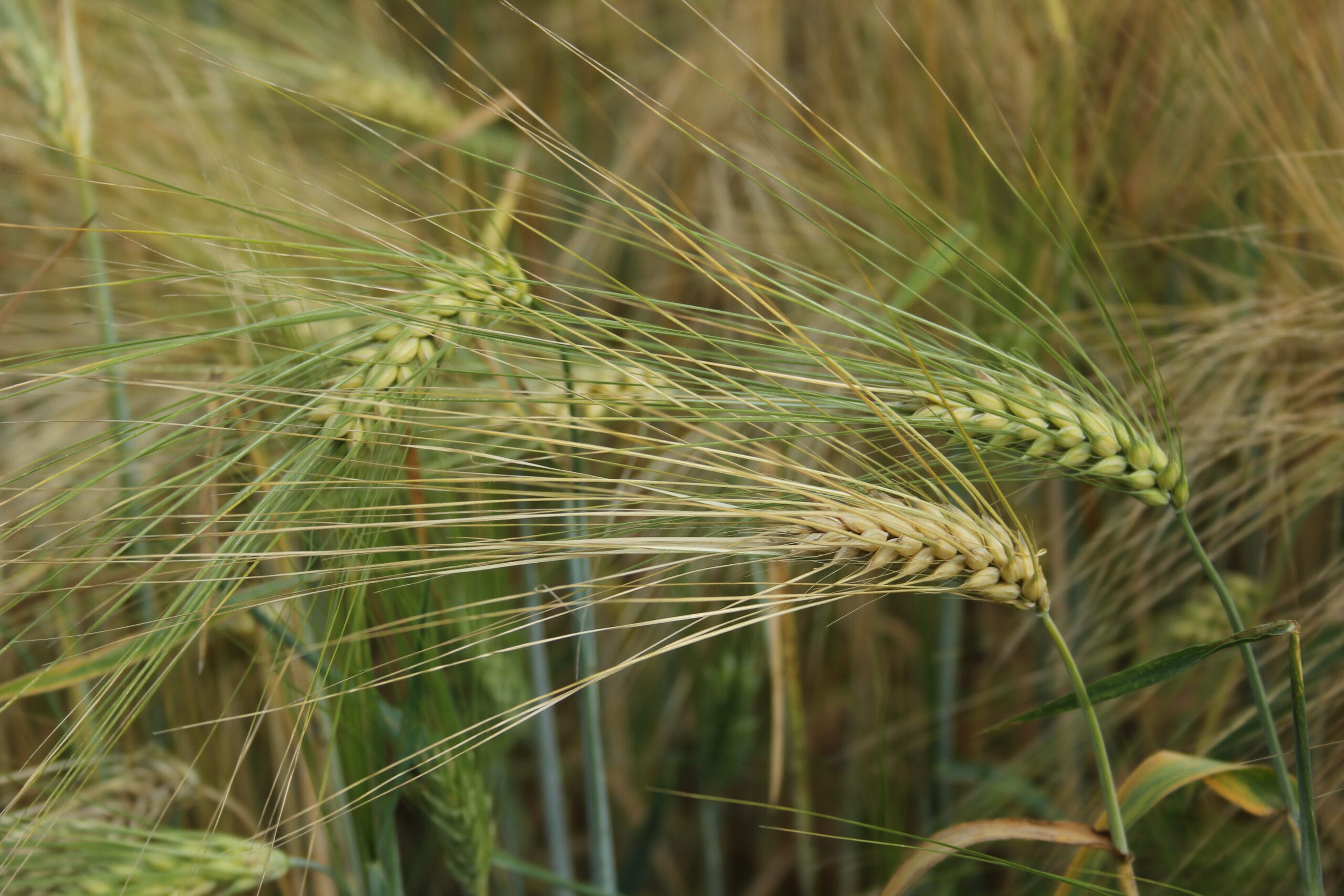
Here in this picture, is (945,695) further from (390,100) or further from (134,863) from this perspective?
(390,100)

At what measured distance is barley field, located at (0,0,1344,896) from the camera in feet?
1.26

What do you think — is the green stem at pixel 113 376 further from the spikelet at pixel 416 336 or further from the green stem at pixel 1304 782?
the green stem at pixel 1304 782

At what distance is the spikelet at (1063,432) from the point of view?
1.33 ft

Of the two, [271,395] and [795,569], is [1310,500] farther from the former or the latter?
[271,395]

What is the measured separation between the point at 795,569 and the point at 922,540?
0.41 m

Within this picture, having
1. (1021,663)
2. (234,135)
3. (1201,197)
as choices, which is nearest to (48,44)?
(234,135)

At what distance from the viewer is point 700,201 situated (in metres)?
1.14

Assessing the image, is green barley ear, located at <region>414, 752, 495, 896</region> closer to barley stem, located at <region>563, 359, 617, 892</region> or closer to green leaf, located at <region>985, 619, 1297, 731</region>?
barley stem, located at <region>563, 359, 617, 892</region>

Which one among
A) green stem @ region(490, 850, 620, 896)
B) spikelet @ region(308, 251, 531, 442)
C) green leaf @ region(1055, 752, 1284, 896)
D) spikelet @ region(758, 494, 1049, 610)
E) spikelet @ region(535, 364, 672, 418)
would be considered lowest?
green stem @ region(490, 850, 620, 896)

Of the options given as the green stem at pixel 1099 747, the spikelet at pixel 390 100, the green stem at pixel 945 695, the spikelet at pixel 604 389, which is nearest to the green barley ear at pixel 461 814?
the spikelet at pixel 604 389

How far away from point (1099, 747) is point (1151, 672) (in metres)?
0.05

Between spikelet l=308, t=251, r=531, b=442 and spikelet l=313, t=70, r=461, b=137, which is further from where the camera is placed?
spikelet l=313, t=70, r=461, b=137

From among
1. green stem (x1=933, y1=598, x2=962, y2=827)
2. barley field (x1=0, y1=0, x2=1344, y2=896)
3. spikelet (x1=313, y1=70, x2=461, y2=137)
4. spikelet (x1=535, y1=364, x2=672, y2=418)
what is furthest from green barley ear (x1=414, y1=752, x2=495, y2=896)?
spikelet (x1=313, y1=70, x2=461, y2=137)

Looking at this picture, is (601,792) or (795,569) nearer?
(601,792)
